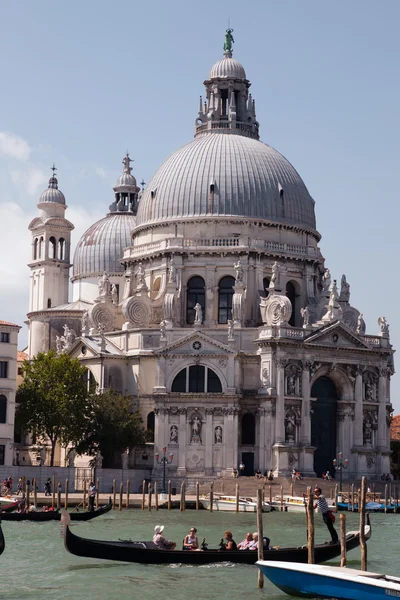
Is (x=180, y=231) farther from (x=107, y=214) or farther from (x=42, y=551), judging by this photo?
(x=42, y=551)

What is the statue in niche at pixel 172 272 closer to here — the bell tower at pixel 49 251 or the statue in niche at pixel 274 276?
the statue in niche at pixel 274 276

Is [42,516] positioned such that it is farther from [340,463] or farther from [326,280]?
[326,280]

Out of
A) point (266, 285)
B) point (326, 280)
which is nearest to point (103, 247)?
point (266, 285)

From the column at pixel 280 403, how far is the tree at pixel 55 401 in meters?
10.4

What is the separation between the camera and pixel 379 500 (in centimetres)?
6931

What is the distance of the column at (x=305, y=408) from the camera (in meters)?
75.8

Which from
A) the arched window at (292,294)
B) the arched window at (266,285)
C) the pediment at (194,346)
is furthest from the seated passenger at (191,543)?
the arched window at (292,294)

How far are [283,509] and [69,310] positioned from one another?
3033 centimetres

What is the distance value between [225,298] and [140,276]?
5309 mm

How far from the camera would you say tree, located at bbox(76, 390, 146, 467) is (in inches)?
2886

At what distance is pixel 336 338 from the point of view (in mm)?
78062

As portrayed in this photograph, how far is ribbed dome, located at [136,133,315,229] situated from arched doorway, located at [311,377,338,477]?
11.1 m

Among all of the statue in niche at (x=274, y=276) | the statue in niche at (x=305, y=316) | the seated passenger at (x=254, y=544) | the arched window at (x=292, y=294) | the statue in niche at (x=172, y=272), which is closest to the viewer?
the seated passenger at (x=254, y=544)

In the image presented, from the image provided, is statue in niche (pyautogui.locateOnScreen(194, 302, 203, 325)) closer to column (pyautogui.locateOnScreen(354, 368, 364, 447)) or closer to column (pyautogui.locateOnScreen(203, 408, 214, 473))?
column (pyautogui.locateOnScreen(203, 408, 214, 473))
